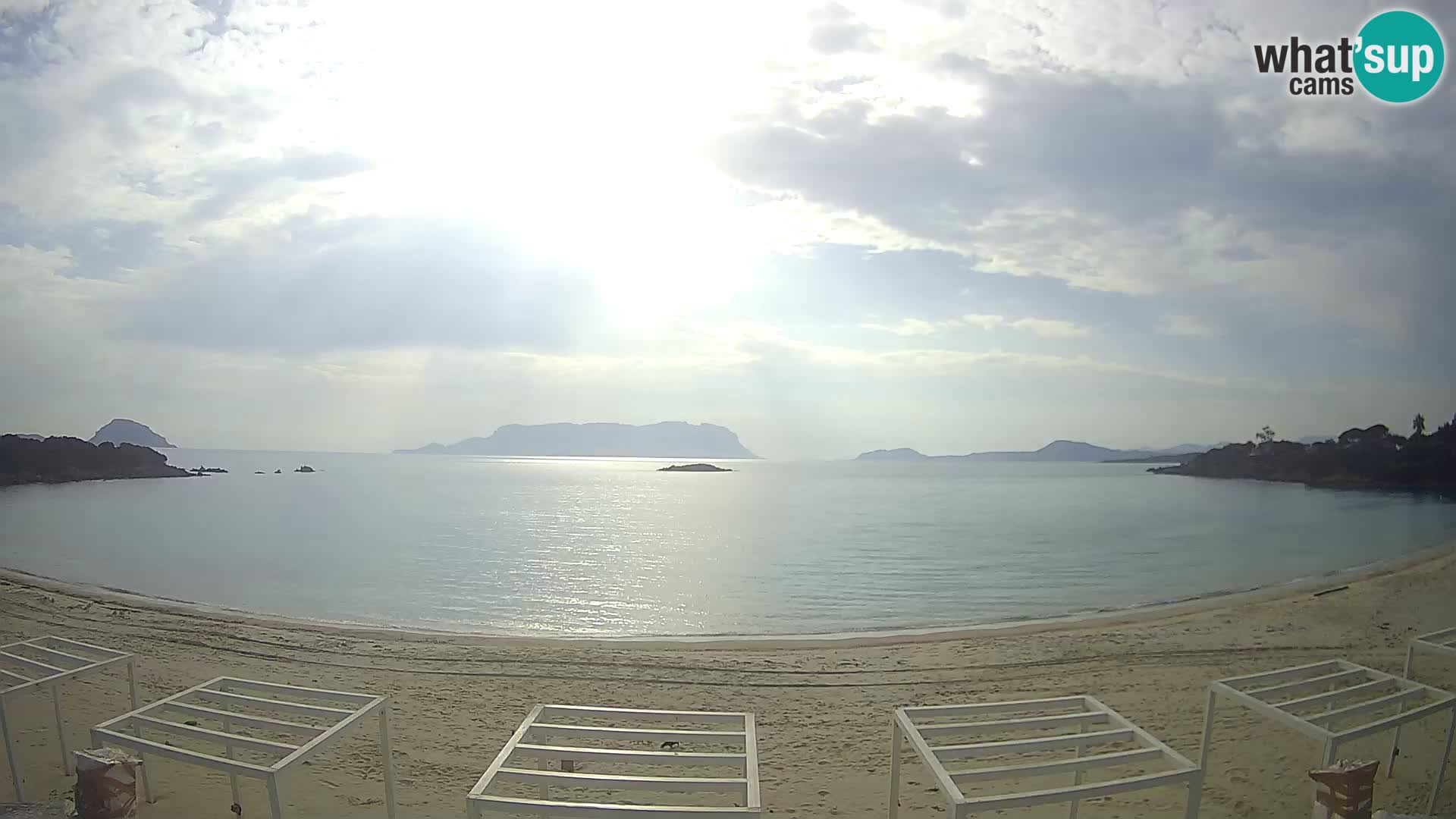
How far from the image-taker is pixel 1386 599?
586 inches

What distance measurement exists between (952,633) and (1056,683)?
4.32 meters

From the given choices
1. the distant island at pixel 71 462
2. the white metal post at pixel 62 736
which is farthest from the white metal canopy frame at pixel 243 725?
the distant island at pixel 71 462

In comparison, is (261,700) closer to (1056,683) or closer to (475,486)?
(1056,683)

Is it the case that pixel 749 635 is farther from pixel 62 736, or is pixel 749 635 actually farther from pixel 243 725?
pixel 243 725

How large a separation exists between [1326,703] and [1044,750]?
2.28 meters

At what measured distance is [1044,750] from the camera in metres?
4.14

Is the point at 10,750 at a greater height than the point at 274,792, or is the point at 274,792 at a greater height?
the point at 274,792

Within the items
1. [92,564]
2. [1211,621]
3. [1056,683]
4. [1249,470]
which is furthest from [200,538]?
[1249,470]

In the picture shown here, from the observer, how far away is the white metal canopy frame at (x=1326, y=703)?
4.16 m

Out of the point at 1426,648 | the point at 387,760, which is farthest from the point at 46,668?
the point at 1426,648

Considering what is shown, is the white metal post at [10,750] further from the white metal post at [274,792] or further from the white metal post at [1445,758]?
the white metal post at [1445,758]

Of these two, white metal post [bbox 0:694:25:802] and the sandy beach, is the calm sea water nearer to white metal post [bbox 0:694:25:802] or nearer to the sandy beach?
the sandy beach

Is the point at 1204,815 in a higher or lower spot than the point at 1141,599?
higher

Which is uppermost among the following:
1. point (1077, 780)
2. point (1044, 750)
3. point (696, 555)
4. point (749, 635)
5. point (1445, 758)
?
point (1044, 750)
